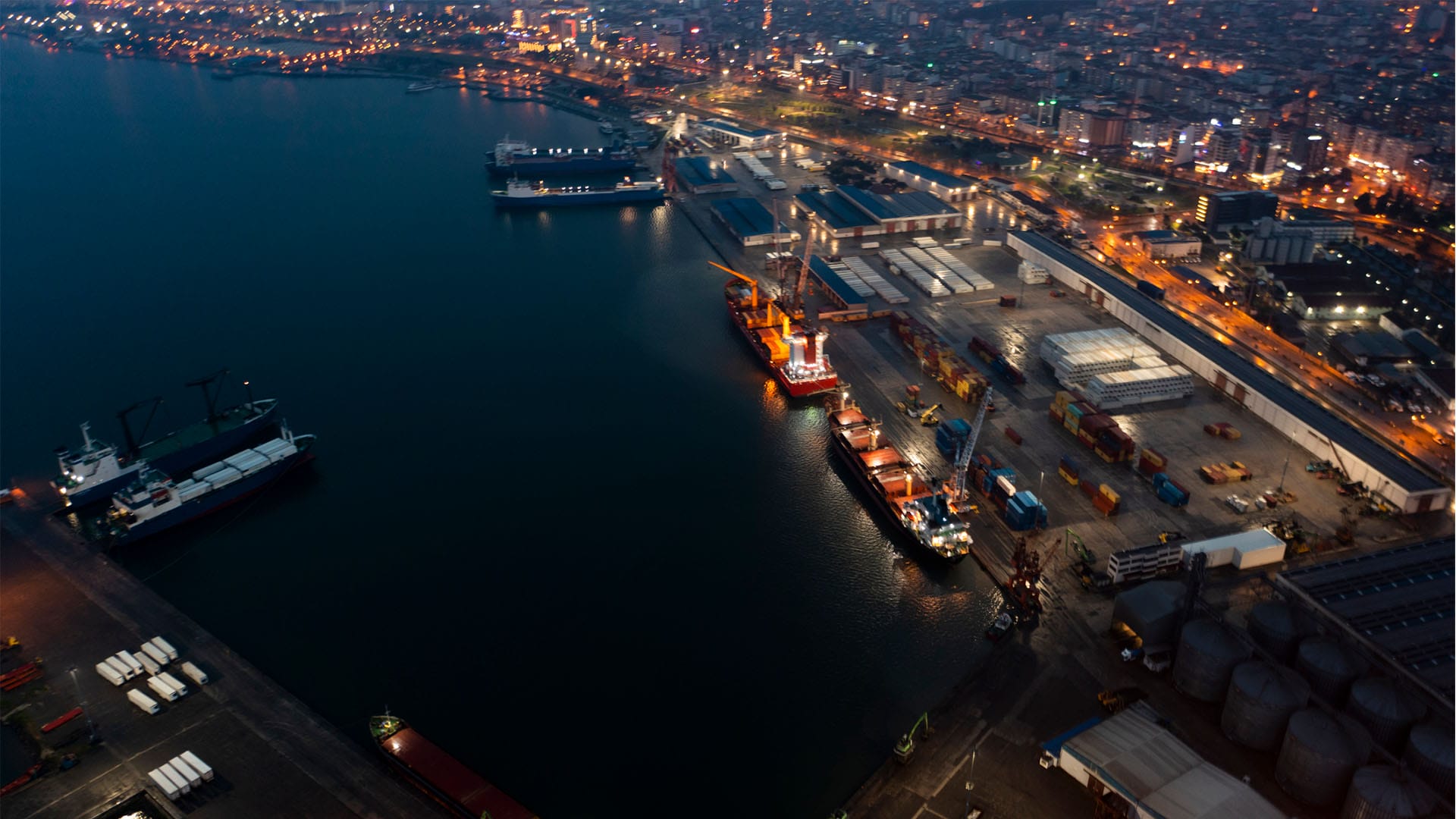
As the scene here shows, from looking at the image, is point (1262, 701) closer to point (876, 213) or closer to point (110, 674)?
point (110, 674)

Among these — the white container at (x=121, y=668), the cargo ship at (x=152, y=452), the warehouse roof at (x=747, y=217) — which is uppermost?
the warehouse roof at (x=747, y=217)

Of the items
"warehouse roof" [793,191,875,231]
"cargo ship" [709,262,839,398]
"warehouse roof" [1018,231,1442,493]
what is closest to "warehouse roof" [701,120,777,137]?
"warehouse roof" [793,191,875,231]

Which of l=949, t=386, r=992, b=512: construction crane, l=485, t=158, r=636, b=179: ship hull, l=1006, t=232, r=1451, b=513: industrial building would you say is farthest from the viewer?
l=485, t=158, r=636, b=179: ship hull

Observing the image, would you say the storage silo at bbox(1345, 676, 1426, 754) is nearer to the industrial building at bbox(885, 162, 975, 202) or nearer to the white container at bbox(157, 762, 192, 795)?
the white container at bbox(157, 762, 192, 795)

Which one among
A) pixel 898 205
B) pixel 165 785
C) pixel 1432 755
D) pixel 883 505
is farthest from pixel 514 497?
pixel 898 205

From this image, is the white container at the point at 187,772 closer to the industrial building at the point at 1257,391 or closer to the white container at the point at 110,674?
the white container at the point at 110,674

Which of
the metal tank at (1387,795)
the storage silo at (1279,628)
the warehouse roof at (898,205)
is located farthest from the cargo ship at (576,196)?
the metal tank at (1387,795)
